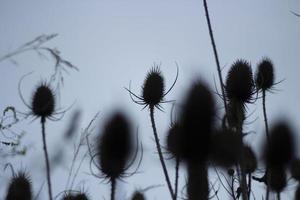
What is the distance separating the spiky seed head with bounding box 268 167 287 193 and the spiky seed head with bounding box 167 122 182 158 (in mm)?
2003

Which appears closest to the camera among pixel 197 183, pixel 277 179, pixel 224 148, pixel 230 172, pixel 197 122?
pixel 197 183

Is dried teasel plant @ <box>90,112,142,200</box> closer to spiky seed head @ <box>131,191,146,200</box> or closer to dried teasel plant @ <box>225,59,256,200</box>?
dried teasel plant @ <box>225,59,256,200</box>

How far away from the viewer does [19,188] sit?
8.55 m

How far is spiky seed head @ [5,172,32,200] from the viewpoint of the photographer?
27.8 ft

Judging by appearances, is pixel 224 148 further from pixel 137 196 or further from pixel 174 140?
pixel 137 196

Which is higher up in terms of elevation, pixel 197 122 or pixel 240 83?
pixel 240 83

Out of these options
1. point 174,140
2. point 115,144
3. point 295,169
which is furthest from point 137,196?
point 115,144

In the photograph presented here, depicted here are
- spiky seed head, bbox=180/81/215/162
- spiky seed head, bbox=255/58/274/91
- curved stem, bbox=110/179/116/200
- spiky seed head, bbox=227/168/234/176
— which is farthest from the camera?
spiky seed head, bbox=255/58/274/91

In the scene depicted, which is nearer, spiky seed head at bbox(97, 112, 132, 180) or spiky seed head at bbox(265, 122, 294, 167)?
spiky seed head at bbox(97, 112, 132, 180)

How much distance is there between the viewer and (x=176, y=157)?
833 cm

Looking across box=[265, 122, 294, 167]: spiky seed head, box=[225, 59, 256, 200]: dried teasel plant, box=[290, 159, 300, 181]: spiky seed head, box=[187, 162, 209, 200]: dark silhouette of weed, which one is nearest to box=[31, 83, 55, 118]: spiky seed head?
box=[187, 162, 209, 200]: dark silhouette of weed

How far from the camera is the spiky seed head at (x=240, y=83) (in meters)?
8.50

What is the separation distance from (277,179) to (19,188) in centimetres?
539

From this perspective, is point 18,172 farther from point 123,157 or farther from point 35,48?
point 35,48
